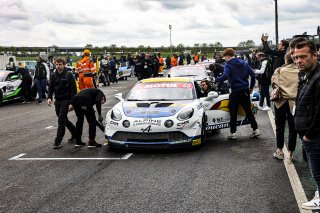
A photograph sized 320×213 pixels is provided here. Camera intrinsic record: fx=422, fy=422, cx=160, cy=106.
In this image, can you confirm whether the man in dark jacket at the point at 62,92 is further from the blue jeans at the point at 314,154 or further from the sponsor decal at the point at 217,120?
the blue jeans at the point at 314,154

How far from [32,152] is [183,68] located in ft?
28.3

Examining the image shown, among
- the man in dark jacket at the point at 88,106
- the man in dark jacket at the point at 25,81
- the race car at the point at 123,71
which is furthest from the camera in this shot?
the race car at the point at 123,71

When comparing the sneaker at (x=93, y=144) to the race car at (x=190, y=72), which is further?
the race car at (x=190, y=72)

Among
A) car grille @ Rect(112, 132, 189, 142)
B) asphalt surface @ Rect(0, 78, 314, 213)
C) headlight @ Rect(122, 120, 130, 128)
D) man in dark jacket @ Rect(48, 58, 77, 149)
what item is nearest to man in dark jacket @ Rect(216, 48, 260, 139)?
asphalt surface @ Rect(0, 78, 314, 213)

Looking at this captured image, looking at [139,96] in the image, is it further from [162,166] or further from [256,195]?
[256,195]

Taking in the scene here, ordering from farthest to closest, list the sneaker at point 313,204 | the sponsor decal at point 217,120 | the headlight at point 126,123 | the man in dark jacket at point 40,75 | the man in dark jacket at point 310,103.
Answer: the man in dark jacket at point 40,75
the sponsor decal at point 217,120
the headlight at point 126,123
the sneaker at point 313,204
the man in dark jacket at point 310,103

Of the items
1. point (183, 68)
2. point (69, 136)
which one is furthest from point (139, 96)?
point (183, 68)

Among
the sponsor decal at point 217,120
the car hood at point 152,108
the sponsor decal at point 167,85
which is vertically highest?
the sponsor decal at point 167,85

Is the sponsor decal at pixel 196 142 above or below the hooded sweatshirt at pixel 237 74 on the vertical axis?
below

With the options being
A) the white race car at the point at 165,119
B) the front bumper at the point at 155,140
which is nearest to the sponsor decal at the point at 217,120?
the white race car at the point at 165,119

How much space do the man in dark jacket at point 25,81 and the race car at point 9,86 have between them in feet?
0.68

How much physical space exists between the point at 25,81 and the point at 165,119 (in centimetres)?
1241

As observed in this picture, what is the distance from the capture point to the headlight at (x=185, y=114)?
7646 millimetres

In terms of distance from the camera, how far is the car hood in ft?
25.2
